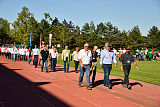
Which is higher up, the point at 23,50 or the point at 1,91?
the point at 23,50

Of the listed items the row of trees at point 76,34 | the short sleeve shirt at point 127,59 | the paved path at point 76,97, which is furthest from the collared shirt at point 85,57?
the row of trees at point 76,34

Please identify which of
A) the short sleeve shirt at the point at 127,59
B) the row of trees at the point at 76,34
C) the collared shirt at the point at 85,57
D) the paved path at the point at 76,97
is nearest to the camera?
the paved path at the point at 76,97

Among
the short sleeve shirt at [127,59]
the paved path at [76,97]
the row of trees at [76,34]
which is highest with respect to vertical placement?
the row of trees at [76,34]

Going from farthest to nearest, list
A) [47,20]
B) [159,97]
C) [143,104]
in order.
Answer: [47,20] < [159,97] < [143,104]

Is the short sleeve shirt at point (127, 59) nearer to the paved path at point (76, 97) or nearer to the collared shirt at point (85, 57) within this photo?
the paved path at point (76, 97)

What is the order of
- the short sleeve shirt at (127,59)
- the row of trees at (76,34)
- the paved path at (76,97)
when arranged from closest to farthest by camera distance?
1. the paved path at (76,97)
2. the short sleeve shirt at (127,59)
3. the row of trees at (76,34)

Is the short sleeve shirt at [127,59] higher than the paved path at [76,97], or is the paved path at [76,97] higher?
the short sleeve shirt at [127,59]

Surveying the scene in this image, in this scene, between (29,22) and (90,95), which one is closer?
(90,95)

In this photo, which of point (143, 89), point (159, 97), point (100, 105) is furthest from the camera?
point (143, 89)

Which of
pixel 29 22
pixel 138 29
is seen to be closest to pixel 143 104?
pixel 29 22

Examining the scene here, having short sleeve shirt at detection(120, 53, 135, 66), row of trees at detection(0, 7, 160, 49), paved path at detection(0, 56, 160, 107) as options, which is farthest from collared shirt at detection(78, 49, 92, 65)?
row of trees at detection(0, 7, 160, 49)

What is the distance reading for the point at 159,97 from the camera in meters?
8.09

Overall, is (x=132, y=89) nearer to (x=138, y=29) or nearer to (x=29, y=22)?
(x=29, y=22)

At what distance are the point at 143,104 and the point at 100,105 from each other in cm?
145
